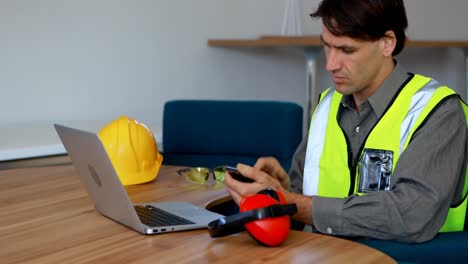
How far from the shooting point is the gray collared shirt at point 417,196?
1637 mm

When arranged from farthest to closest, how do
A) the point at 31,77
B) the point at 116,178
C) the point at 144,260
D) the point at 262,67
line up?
1. the point at 262,67
2. the point at 31,77
3. the point at 116,178
4. the point at 144,260

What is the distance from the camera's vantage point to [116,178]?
1.44 m

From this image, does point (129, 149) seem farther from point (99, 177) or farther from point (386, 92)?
point (386, 92)

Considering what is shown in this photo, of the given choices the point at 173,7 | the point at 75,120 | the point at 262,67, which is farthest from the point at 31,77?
the point at 262,67

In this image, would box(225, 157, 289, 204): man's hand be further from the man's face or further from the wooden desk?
the man's face

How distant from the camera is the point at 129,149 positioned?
2082mm

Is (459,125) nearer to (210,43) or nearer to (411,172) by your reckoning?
(411,172)

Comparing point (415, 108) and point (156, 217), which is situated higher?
point (415, 108)

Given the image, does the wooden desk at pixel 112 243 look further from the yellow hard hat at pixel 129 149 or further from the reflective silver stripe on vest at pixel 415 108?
the reflective silver stripe on vest at pixel 415 108

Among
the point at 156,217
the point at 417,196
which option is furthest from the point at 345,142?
the point at 156,217

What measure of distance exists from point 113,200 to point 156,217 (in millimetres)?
131

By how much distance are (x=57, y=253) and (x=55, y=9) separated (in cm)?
225

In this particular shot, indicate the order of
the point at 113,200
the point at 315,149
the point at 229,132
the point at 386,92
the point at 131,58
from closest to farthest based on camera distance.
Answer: the point at 113,200
the point at 386,92
the point at 315,149
the point at 229,132
the point at 131,58

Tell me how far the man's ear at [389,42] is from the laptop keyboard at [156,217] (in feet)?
2.39
